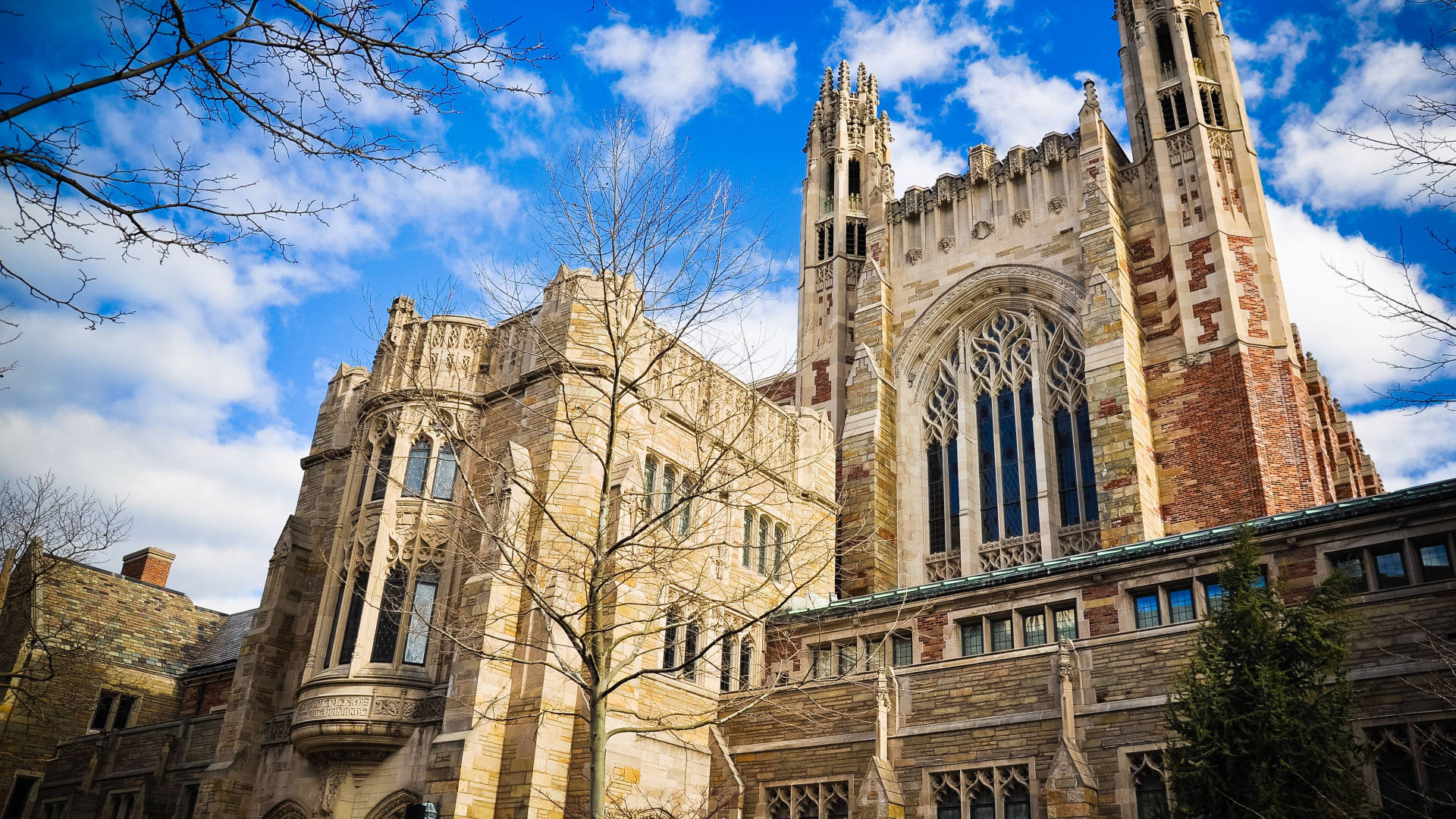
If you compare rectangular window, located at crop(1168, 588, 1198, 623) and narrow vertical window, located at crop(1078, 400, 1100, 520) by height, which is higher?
narrow vertical window, located at crop(1078, 400, 1100, 520)

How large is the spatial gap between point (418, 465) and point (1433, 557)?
605 inches

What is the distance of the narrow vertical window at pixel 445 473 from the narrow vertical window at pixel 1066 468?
45.5ft

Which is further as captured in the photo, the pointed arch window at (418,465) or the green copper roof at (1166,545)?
the pointed arch window at (418,465)

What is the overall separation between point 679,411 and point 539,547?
14.3 ft

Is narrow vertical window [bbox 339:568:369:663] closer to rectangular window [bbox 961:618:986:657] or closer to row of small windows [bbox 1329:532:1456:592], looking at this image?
rectangular window [bbox 961:618:986:657]

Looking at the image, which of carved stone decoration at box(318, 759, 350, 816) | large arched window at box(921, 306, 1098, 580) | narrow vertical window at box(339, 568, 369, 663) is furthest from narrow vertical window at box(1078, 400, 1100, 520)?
carved stone decoration at box(318, 759, 350, 816)

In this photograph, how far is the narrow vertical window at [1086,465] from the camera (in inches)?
951

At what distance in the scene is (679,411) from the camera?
19547mm

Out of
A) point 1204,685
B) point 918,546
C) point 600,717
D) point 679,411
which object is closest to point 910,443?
point 918,546

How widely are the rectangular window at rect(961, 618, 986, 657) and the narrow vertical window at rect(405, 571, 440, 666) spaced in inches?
347

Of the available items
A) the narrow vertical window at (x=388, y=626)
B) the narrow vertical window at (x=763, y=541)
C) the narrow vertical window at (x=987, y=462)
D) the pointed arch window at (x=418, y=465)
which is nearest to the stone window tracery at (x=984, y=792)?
the narrow vertical window at (x=763, y=541)

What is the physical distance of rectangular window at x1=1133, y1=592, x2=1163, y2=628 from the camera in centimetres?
1606

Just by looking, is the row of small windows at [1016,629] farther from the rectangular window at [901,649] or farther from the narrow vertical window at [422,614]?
the narrow vertical window at [422,614]

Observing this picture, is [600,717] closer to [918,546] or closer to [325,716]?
[325,716]
